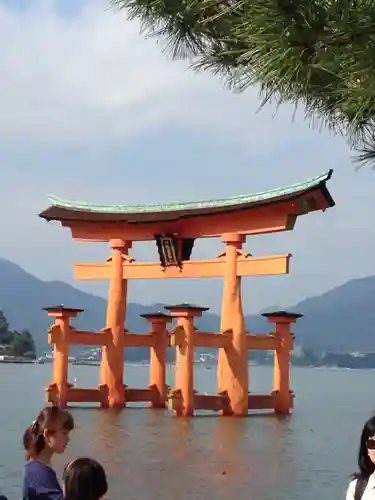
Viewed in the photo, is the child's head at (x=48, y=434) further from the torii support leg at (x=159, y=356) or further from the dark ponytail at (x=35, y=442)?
the torii support leg at (x=159, y=356)

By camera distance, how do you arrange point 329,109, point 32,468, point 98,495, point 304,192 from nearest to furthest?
point 98,495 → point 32,468 → point 329,109 → point 304,192

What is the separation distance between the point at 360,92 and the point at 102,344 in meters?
13.5

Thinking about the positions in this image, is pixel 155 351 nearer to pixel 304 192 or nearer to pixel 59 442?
pixel 304 192

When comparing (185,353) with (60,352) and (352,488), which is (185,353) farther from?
(352,488)

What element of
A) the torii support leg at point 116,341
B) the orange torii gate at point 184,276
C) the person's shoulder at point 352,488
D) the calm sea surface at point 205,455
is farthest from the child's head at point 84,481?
the torii support leg at point 116,341

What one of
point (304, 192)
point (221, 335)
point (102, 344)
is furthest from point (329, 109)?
point (102, 344)

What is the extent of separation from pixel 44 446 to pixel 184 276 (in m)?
13.4

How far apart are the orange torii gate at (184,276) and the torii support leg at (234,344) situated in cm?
2

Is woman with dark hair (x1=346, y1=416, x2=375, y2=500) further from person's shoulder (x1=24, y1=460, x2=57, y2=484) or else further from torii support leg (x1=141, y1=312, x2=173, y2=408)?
torii support leg (x1=141, y1=312, x2=173, y2=408)

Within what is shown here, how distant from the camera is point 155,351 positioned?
57.6 feet

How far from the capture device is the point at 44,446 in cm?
298

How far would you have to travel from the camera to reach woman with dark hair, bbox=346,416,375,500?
2650 mm

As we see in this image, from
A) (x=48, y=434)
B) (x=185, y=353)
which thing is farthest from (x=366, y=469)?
(x=185, y=353)

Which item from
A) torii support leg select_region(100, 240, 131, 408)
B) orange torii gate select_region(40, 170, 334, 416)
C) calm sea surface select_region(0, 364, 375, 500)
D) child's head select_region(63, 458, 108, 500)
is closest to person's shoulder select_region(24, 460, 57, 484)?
child's head select_region(63, 458, 108, 500)
